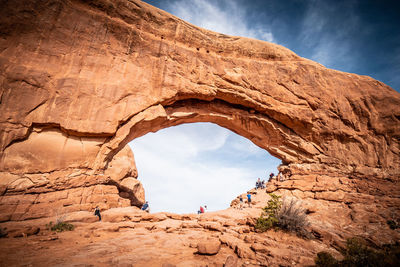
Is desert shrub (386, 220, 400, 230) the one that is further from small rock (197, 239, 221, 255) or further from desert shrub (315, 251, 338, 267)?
small rock (197, 239, 221, 255)

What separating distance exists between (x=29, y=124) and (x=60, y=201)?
3.95 m

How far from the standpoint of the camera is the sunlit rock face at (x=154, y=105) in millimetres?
8922

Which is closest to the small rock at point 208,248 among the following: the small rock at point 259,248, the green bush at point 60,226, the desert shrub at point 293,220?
the small rock at point 259,248

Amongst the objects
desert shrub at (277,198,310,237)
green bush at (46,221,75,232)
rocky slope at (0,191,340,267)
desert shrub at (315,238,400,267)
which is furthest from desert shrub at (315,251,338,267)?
green bush at (46,221,75,232)

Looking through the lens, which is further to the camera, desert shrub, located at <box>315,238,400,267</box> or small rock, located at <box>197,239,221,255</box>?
small rock, located at <box>197,239,221,255</box>

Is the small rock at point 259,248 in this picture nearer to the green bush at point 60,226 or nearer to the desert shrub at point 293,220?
the desert shrub at point 293,220

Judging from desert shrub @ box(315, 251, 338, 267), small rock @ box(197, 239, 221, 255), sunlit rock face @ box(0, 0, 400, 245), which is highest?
sunlit rock face @ box(0, 0, 400, 245)

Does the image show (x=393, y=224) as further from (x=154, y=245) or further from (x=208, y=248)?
(x=154, y=245)

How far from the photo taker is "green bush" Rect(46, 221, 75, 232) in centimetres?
708

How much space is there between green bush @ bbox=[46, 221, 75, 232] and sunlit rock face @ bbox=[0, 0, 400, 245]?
3.92 feet

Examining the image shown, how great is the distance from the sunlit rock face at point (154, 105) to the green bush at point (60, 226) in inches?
47.0

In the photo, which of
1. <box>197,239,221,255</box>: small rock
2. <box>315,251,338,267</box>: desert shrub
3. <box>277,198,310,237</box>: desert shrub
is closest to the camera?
<box>315,251,338,267</box>: desert shrub

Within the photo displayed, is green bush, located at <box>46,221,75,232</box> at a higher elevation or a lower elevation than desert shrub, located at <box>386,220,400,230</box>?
lower

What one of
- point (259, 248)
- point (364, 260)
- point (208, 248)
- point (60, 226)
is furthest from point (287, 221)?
point (60, 226)
